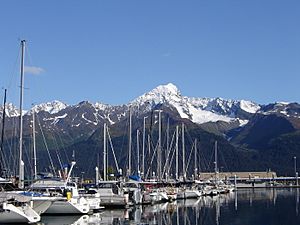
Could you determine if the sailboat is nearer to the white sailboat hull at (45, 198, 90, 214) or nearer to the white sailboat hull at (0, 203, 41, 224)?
the white sailboat hull at (0, 203, 41, 224)

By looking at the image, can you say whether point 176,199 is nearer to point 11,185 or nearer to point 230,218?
point 230,218

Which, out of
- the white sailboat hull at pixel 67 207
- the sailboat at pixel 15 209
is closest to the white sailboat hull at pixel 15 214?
the sailboat at pixel 15 209

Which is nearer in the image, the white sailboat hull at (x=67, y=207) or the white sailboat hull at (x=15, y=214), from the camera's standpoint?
the white sailboat hull at (x=15, y=214)

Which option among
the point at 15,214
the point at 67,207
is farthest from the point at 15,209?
the point at 67,207

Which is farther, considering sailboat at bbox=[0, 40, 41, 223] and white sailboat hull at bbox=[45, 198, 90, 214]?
white sailboat hull at bbox=[45, 198, 90, 214]

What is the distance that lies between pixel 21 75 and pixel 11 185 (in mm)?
11472

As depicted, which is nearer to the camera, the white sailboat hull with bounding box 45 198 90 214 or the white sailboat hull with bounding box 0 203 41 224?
the white sailboat hull with bounding box 0 203 41 224

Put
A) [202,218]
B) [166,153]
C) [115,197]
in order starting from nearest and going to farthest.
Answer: [202,218]
[115,197]
[166,153]

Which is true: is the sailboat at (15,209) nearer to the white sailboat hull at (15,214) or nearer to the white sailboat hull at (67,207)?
the white sailboat hull at (15,214)

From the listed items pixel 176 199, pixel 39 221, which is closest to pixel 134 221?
pixel 39 221

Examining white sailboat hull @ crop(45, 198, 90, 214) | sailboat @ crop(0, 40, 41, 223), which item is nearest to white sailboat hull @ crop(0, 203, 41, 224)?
sailboat @ crop(0, 40, 41, 223)

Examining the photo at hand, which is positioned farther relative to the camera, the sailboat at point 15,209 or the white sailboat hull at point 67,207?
the white sailboat hull at point 67,207

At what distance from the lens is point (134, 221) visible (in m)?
58.2

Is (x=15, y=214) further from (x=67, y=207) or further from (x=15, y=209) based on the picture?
(x=67, y=207)
